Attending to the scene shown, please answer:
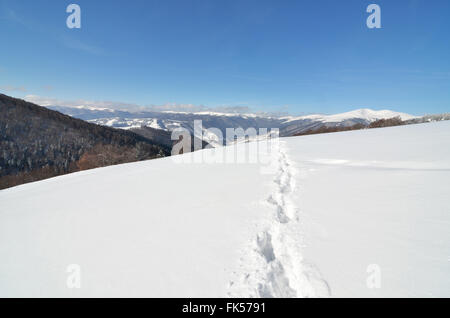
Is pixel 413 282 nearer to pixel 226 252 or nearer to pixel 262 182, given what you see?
pixel 226 252

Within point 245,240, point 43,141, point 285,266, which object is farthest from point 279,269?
point 43,141

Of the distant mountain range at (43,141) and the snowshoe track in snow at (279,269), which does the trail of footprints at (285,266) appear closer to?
the snowshoe track in snow at (279,269)

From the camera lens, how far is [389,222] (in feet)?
9.44

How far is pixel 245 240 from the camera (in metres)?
2.74

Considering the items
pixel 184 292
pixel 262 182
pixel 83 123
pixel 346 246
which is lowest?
pixel 184 292

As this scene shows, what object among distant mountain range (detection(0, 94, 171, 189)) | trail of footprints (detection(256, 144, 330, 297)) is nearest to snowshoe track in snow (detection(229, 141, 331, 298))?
trail of footprints (detection(256, 144, 330, 297))

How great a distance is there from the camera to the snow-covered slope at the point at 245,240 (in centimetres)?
203

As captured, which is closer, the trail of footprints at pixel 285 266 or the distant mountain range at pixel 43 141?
the trail of footprints at pixel 285 266

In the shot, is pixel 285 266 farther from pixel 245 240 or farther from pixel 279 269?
pixel 245 240

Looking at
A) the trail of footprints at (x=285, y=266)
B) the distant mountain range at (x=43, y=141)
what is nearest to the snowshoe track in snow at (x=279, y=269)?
the trail of footprints at (x=285, y=266)

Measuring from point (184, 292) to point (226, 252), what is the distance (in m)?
A: 0.71

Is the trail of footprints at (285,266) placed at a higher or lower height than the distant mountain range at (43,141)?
lower
